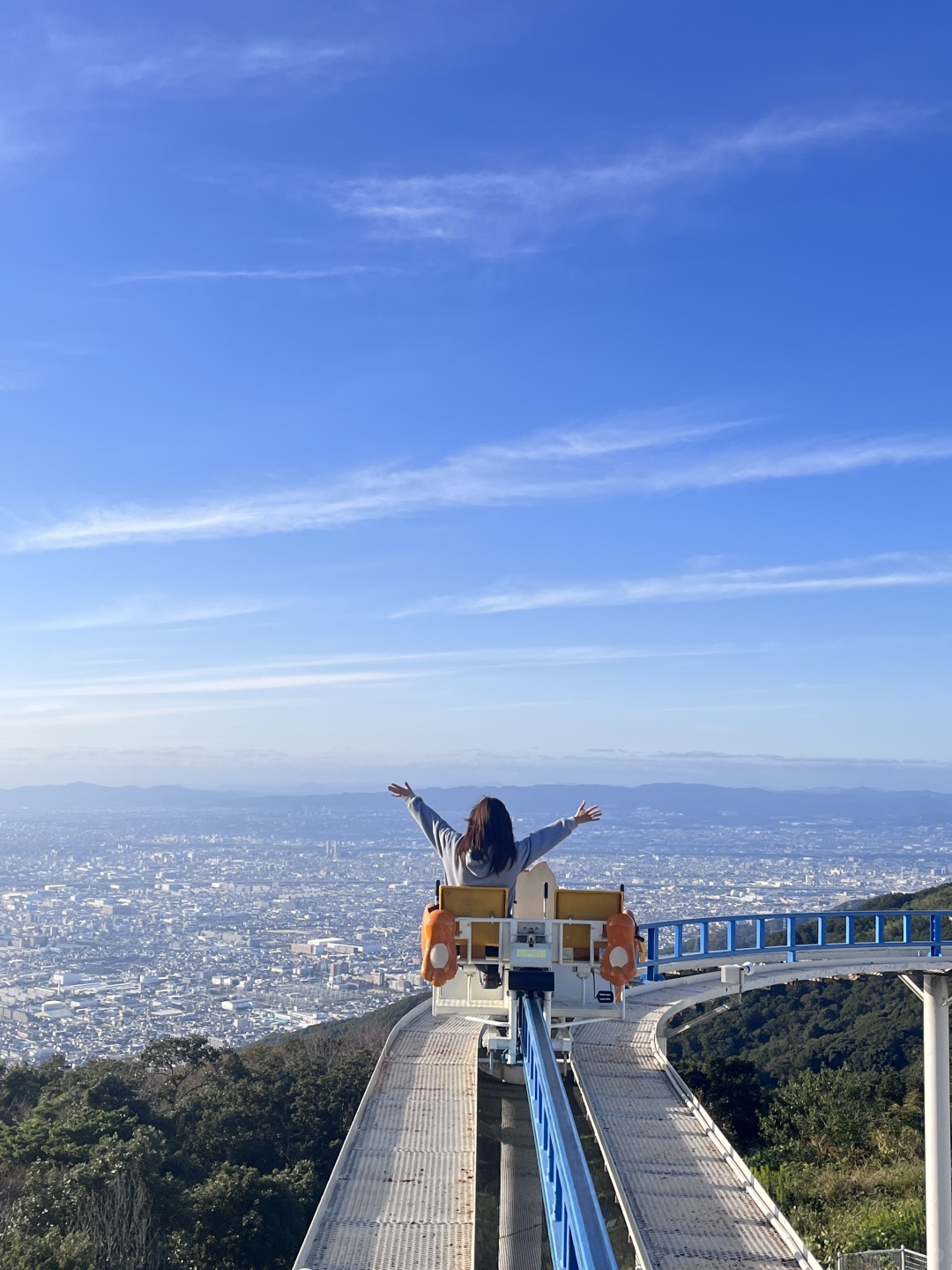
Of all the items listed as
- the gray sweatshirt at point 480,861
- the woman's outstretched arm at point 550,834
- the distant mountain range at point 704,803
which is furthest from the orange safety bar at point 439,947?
the distant mountain range at point 704,803

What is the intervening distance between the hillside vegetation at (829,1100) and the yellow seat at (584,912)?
180 inches

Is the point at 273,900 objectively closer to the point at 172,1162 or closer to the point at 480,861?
the point at 172,1162

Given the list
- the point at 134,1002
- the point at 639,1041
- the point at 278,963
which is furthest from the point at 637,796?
the point at 639,1041

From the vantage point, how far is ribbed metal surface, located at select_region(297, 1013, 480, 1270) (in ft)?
24.8

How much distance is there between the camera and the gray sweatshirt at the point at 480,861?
415 inches

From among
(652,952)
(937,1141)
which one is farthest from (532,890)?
(937,1141)

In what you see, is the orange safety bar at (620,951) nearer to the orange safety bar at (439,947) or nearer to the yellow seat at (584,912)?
the yellow seat at (584,912)

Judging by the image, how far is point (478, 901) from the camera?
34.1 feet

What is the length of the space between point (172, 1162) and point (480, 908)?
19.8 feet

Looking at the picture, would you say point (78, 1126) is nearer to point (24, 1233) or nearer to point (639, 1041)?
point (24, 1233)

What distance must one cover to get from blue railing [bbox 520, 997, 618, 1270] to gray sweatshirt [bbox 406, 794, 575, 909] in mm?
1471

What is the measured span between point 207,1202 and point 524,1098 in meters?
3.86

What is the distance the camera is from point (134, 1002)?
174ft

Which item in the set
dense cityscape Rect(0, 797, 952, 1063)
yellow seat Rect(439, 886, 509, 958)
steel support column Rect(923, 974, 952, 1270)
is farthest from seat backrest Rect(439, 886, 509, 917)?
dense cityscape Rect(0, 797, 952, 1063)
